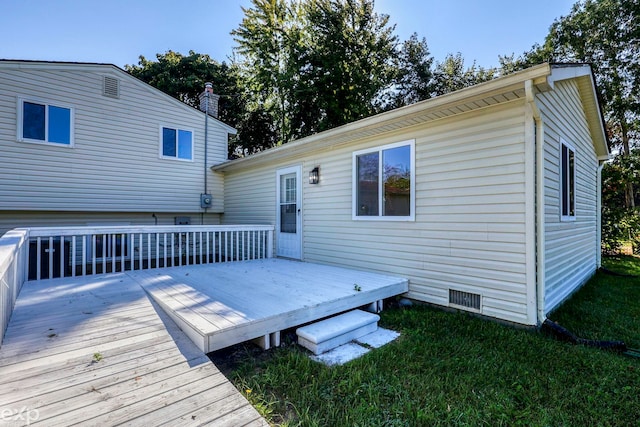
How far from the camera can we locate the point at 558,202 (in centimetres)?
420

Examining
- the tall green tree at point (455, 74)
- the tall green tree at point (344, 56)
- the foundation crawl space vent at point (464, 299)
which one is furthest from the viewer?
the tall green tree at point (455, 74)

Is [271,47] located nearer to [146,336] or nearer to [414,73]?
[414,73]

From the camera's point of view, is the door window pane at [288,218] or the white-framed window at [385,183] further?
the door window pane at [288,218]

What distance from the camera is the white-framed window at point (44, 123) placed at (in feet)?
21.3

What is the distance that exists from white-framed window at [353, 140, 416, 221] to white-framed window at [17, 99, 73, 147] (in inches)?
260

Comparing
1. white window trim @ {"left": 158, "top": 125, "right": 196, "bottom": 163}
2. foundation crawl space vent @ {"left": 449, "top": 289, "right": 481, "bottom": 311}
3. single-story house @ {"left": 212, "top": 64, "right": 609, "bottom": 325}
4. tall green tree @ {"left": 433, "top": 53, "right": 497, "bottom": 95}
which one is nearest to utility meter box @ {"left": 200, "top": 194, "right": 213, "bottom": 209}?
white window trim @ {"left": 158, "top": 125, "right": 196, "bottom": 163}

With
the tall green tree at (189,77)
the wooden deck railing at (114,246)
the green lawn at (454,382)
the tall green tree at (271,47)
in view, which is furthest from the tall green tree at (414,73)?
the green lawn at (454,382)

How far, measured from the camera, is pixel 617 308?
4.34 m

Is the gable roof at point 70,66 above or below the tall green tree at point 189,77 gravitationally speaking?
below

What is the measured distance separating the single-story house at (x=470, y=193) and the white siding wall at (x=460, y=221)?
0.04 feet

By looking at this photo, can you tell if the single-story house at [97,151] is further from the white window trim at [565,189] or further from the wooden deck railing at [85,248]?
the white window trim at [565,189]

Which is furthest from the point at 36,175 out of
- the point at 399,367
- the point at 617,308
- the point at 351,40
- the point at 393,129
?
the point at 351,40

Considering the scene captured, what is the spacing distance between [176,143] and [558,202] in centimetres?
857

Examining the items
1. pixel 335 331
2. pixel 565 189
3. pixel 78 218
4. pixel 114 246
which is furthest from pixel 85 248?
pixel 565 189
